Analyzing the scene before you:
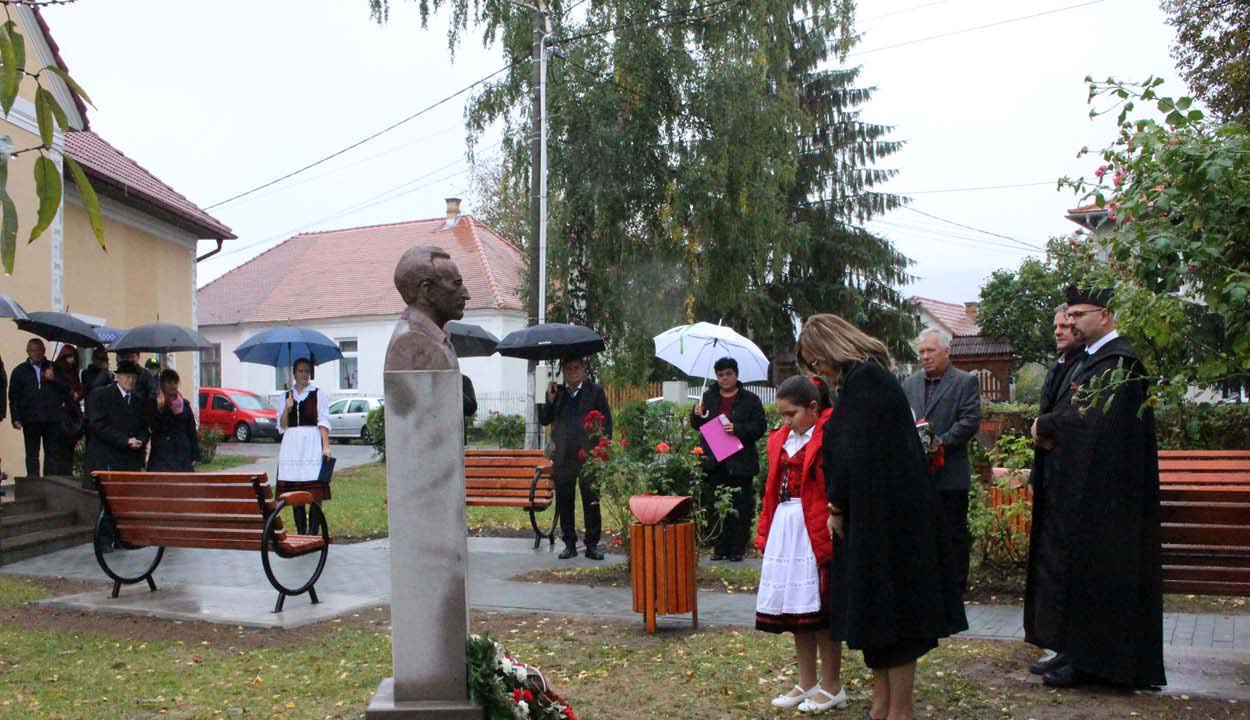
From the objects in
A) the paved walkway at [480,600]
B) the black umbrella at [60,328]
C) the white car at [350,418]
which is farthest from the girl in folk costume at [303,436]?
the white car at [350,418]

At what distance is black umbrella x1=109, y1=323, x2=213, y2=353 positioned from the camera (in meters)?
13.5

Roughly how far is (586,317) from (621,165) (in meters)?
3.56

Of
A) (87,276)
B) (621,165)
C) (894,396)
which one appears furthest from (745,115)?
(894,396)

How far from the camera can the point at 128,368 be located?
37.0 feet

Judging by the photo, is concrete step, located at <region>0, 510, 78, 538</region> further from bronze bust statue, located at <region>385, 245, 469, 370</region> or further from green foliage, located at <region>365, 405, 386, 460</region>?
green foliage, located at <region>365, 405, 386, 460</region>

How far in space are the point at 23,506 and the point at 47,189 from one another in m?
10.8

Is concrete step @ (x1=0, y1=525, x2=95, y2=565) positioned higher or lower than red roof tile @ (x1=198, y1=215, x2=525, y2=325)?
lower

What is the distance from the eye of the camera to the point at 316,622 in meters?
7.74

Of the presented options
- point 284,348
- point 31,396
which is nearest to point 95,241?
point 31,396

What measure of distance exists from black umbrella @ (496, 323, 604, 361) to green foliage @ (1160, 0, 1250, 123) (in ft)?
39.3

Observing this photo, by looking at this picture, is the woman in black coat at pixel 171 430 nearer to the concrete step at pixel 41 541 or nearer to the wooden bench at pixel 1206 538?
the concrete step at pixel 41 541

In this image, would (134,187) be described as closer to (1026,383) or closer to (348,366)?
(348,366)

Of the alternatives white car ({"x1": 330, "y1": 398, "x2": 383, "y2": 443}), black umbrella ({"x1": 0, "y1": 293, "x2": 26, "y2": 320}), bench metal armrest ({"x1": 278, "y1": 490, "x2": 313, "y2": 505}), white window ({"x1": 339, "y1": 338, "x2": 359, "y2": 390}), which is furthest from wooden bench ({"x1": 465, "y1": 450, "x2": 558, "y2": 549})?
white window ({"x1": 339, "y1": 338, "x2": 359, "y2": 390})

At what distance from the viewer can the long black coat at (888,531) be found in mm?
4680
